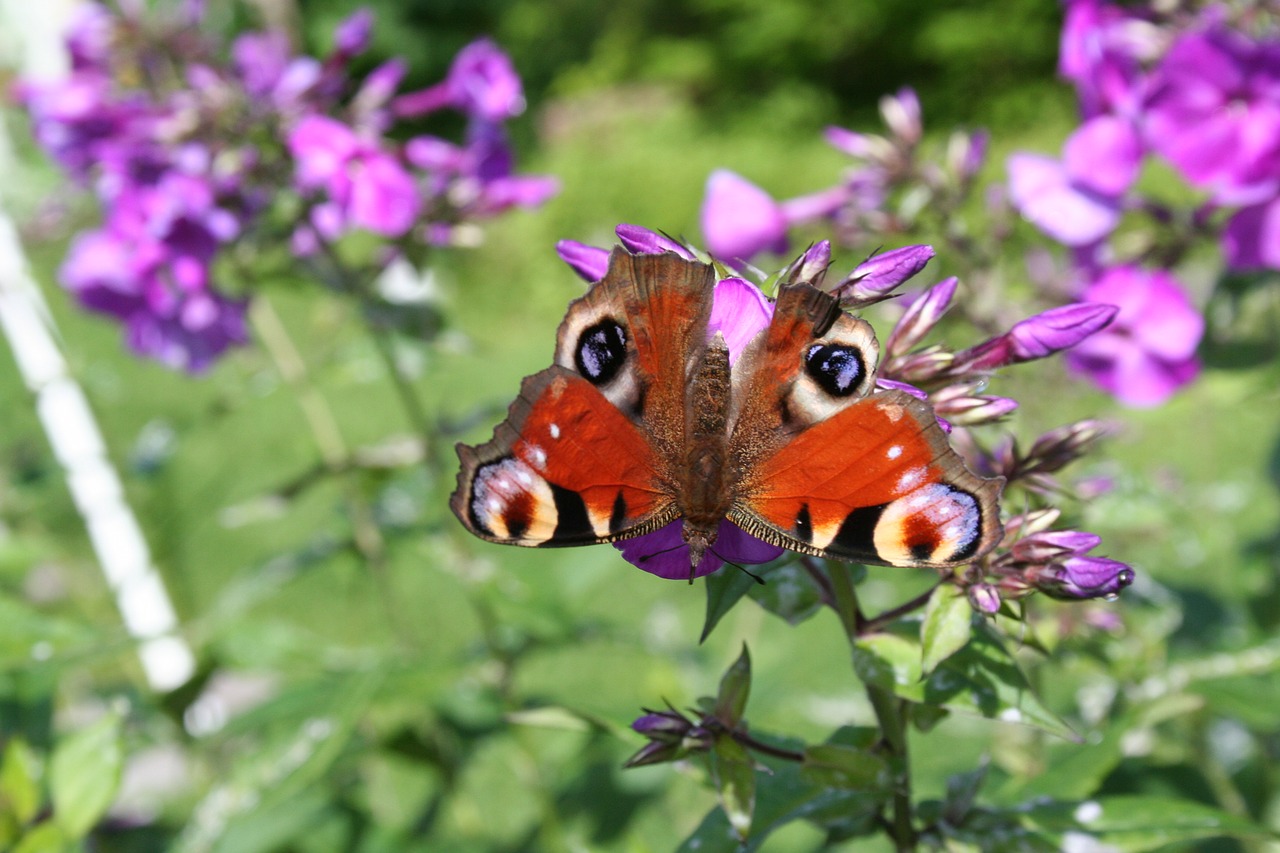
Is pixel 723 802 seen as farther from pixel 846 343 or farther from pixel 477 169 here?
pixel 477 169

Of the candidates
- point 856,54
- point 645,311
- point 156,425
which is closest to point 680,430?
point 645,311

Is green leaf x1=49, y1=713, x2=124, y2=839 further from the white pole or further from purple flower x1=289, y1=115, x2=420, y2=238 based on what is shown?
the white pole

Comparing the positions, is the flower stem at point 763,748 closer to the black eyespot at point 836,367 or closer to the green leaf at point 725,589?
the green leaf at point 725,589

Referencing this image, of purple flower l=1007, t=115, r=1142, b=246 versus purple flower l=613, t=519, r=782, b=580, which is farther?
purple flower l=1007, t=115, r=1142, b=246

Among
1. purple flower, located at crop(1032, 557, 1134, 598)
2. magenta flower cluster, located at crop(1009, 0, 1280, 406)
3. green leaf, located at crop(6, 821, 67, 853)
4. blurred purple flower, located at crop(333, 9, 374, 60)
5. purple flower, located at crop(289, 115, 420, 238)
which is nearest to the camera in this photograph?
purple flower, located at crop(1032, 557, 1134, 598)

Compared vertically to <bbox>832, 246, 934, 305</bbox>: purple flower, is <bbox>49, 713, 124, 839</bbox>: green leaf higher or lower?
lower

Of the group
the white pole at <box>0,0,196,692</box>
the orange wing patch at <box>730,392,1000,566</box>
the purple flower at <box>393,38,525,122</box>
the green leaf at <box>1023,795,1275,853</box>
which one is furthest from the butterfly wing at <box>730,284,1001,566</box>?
the white pole at <box>0,0,196,692</box>

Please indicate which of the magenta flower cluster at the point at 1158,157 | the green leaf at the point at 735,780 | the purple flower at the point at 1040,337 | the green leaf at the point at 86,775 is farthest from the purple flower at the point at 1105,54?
the green leaf at the point at 86,775

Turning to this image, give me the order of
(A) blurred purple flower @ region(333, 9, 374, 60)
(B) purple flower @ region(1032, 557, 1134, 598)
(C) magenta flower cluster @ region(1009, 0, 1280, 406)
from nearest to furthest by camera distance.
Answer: (B) purple flower @ region(1032, 557, 1134, 598) < (C) magenta flower cluster @ region(1009, 0, 1280, 406) < (A) blurred purple flower @ region(333, 9, 374, 60)

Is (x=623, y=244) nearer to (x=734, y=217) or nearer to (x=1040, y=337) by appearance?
(x=1040, y=337)
